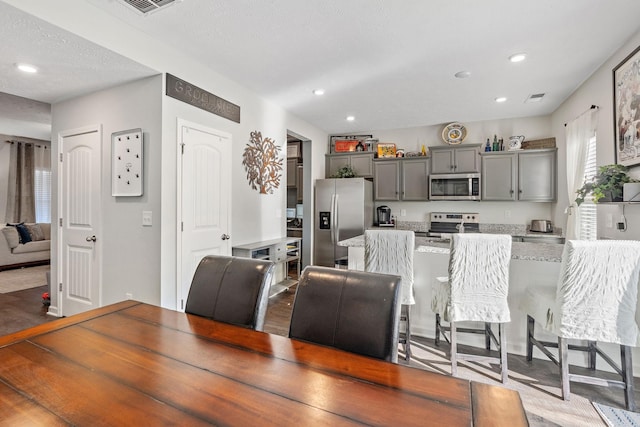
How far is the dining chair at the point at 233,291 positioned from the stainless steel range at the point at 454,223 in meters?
4.20

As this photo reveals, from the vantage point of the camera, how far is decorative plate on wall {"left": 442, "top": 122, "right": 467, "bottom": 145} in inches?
204

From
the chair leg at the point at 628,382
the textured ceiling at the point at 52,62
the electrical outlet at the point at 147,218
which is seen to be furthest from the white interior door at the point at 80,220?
the chair leg at the point at 628,382

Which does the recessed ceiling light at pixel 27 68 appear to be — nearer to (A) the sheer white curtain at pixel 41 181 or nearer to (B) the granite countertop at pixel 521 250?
(B) the granite countertop at pixel 521 250

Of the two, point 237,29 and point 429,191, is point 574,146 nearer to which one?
point 429,191

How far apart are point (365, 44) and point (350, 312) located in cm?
243

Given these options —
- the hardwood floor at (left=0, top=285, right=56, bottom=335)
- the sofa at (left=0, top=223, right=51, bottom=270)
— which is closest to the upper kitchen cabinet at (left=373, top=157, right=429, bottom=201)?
the hardwood floor at (left=0, top=285, right=56, bottom=335)

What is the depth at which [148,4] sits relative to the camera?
7.12 ft

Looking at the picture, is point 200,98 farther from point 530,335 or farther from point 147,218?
point 530,335

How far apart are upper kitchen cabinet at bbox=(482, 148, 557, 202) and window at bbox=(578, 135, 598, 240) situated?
1.08 metres

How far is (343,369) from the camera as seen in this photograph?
930mm

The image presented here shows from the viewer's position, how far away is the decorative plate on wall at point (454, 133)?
518 centimetres

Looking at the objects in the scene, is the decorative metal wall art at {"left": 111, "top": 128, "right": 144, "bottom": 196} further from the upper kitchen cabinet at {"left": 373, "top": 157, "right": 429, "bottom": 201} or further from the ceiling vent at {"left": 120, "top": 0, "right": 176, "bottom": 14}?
the upper kitchen cabinet at {"left": 373, "top": 157, "right": 429, "bottom": 201}

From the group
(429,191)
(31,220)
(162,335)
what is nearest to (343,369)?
(162,335)

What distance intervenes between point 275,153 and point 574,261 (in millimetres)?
3459
